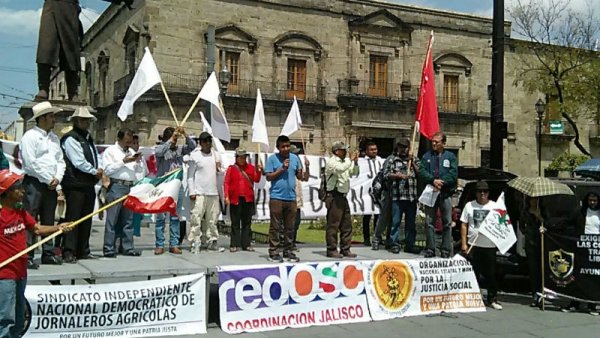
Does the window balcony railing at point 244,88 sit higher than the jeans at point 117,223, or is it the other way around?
the window balcony railing at point 244,88

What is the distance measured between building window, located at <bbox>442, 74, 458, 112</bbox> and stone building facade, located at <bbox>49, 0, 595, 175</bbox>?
65 millimetres

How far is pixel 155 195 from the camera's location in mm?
8727

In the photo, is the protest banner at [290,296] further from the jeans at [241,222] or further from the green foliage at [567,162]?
the green foliage at [567,162]

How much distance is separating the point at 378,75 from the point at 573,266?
94.8 ft

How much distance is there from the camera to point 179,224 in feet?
31.8

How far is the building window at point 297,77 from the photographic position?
1369 inches

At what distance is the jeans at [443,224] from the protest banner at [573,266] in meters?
1.41

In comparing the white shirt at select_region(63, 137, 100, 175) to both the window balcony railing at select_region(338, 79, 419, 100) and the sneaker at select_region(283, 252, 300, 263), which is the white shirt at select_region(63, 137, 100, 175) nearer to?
the sneaker at select_region(283, 252, 300, 263)

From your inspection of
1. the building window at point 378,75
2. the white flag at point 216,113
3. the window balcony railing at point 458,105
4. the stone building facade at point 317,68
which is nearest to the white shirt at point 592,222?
the white flag at point 216,113

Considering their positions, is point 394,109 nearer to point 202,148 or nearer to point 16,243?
point 202,148

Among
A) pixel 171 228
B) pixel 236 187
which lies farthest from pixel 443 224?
pixel 171 228

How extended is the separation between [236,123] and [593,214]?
24336 millimetres

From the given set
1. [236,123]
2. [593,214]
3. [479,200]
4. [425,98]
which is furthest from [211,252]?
[236,123]

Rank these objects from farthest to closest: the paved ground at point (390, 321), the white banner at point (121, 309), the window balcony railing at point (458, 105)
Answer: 1. the window balcony railing at point (458, 105)
2. the paved ground at point (390, 321)
3. the white banner at point (121, 309)
